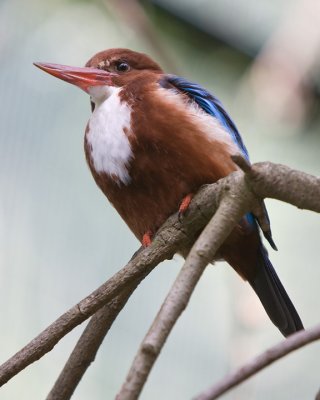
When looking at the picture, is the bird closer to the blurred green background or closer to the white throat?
the white throat

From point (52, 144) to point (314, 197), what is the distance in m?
2.20

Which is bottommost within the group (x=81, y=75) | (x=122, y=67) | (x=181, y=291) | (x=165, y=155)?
(x=181, y=291)

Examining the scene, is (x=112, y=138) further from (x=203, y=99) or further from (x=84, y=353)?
(x=84, y=353)

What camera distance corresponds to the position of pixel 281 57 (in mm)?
3520

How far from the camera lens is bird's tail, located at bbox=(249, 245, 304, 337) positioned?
232 cm

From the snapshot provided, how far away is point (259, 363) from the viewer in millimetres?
1192

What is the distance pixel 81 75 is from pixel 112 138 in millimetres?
343

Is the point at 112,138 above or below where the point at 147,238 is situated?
above

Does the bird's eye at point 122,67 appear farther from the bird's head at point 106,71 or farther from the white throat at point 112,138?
the white throat at point 112,138

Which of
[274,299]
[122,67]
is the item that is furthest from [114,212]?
[274,299]

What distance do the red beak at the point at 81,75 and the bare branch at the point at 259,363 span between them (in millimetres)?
1475

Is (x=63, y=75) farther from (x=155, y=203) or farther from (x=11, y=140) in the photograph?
(x=11, y=140)

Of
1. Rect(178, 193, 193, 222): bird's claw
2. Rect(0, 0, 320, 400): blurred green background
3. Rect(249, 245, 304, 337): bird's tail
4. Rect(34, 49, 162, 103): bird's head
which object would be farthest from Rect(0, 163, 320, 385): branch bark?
Rect(0, 0, 320, 400): blurred green background

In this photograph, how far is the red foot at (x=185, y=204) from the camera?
198 cm
